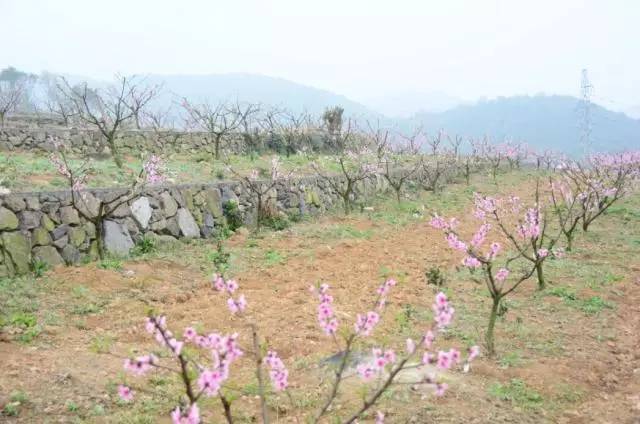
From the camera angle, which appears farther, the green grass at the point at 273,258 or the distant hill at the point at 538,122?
the distant hill at the point at 538,122

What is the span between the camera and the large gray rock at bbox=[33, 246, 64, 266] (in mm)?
8820

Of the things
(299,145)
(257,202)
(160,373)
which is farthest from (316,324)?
(299,145)

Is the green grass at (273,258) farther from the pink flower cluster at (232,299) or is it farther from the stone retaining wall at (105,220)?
the pink flower cluster at (232,299)

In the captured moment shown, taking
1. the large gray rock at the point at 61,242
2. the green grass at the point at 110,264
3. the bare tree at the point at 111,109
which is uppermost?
the bare tree at the point at 111,109

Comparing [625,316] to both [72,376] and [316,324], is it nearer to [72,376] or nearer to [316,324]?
[316,324]

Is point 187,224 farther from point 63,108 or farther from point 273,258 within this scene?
point 63,108

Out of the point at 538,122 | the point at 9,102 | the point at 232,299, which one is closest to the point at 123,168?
the point at 9,102

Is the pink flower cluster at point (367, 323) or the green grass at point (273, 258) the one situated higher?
the pink flower cluster at point (367, 323)

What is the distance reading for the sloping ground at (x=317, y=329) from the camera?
16.0ft

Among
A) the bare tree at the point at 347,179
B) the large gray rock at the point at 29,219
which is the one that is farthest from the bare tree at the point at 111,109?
the bare tree at the point at 347,179

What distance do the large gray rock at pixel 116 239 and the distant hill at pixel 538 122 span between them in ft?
351

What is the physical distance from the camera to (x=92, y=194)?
33.3 ft

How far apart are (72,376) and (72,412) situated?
0.72 meters

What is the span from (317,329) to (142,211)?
5.65m
